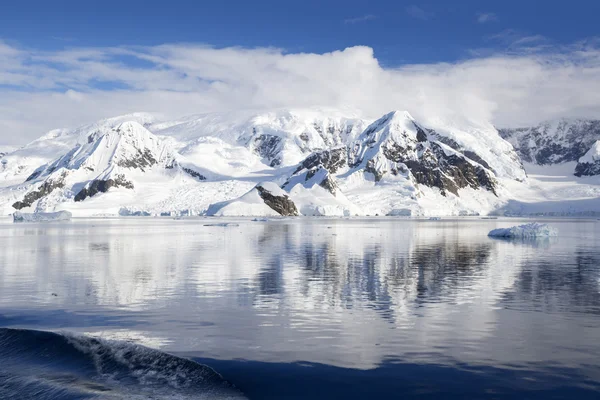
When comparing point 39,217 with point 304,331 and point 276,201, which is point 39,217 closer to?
point 276,201

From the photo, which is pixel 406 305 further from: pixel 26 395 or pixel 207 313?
pixel 26 395

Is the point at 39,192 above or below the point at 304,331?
above

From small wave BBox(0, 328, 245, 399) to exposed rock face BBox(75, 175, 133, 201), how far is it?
18751 cm

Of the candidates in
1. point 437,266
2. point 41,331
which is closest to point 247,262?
point 437,266

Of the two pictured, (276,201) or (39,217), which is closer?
(39,217)

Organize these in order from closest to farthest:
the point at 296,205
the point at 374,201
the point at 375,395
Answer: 1. the point at 375,395
2. the point at 296,205
3. the point at 374,201

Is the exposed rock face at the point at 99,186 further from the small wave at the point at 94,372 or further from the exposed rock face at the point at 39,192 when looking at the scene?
the small wave at the point at 94,372

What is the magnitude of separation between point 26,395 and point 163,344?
3.62m

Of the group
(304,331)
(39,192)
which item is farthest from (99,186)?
(304,331)

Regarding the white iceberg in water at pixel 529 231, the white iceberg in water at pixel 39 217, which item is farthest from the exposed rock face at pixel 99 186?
the white iceberg in water at pixel 529 231

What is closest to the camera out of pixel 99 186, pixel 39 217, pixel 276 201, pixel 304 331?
pixel 304 331

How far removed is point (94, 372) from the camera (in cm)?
1179

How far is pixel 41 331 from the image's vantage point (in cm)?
1448

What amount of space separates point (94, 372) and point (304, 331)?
5.33 meters
